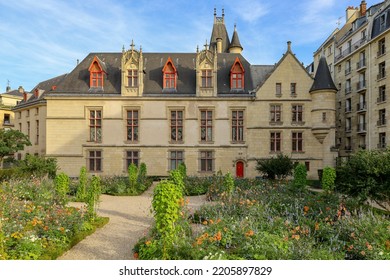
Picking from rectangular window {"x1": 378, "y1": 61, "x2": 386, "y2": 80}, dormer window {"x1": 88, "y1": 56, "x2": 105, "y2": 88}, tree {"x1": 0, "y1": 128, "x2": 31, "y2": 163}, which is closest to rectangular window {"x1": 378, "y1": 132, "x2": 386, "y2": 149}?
rectangular window {"x1": 378, "y1": 61, "x2": 386, "y2": 80}

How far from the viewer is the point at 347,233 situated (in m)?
6.74

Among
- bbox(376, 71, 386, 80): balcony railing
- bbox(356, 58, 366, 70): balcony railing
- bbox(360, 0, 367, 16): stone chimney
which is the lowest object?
bbox(376, 71, 386, 80): balcony railing

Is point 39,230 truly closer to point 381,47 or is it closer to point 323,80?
point 323,80

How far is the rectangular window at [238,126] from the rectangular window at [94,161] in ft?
40.5

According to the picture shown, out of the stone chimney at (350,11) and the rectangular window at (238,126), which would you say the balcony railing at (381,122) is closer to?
the rectangular window at (238,126)

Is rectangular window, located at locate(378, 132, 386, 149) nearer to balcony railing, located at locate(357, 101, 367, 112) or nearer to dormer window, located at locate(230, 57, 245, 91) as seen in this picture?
balcony railing, located at locate(357, 101, 367, 112)

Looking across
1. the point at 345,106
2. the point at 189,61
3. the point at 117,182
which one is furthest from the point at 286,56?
the point at 117,182

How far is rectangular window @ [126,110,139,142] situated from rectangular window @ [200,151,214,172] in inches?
248

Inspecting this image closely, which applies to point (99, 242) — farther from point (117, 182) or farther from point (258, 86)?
point (258, 86)

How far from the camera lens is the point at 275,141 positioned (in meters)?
23.2

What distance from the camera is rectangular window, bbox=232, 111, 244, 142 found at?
2323 centimetres

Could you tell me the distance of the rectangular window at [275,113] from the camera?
2322cm

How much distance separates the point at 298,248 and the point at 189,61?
22.3 meters

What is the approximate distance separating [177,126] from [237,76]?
7261 millimetres
